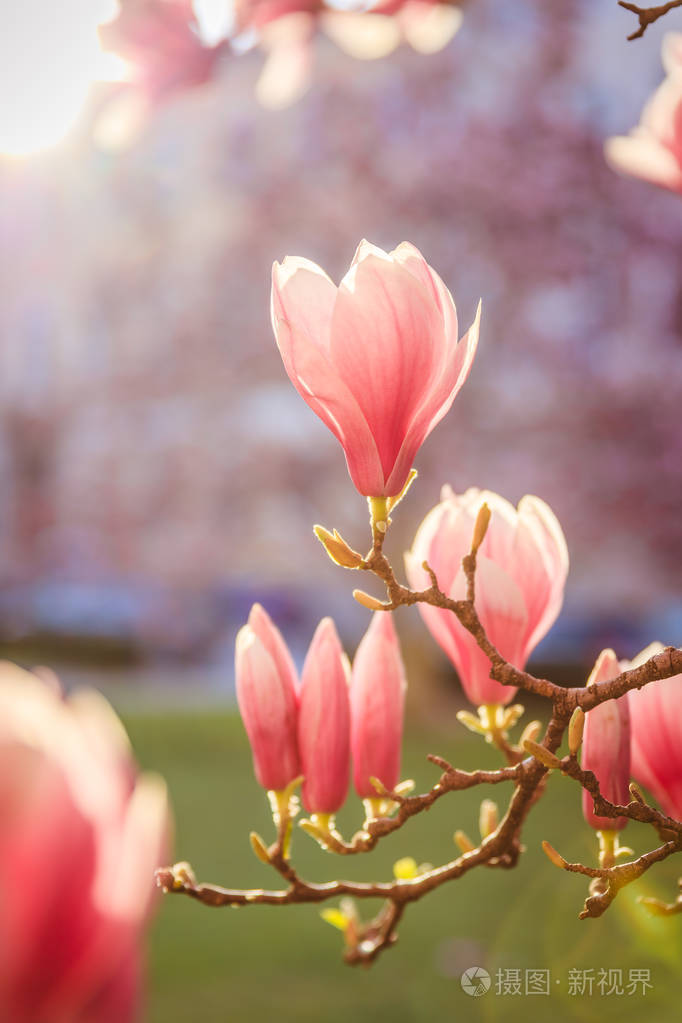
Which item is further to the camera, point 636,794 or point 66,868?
point 636,794

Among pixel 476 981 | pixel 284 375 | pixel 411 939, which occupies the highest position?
pixel 476 981

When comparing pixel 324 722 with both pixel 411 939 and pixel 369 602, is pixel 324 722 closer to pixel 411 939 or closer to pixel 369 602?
pixel 369 602

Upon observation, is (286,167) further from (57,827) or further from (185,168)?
(57,827)

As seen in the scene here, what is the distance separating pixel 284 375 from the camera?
271 inches

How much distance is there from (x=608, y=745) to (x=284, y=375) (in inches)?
256

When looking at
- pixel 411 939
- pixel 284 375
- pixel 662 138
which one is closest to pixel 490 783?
pixel 662 138

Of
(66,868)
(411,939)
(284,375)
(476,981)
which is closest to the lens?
(66,868)

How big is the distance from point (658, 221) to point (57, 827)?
5.72 m

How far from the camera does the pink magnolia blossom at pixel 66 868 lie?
0.78ft

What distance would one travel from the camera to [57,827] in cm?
24

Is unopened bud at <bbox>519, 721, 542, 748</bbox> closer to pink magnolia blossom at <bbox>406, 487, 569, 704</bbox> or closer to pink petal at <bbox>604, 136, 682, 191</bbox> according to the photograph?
pink magnolia blossom at <bbox>406, 487, 569, 704</bbox>

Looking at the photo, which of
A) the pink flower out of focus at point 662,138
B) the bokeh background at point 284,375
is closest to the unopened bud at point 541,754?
the pink flower out of focus at point 662,138

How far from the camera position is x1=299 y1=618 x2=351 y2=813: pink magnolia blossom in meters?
0.56

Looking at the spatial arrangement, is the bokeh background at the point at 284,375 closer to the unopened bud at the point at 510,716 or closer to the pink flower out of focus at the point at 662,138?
the unopened bud at the point at 510,716
